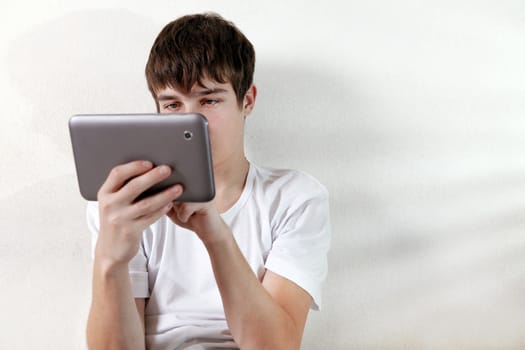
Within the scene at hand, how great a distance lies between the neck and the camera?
1199mm

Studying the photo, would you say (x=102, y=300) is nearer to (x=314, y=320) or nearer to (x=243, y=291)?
(x=243, y=291)

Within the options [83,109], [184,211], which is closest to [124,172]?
[184,211]

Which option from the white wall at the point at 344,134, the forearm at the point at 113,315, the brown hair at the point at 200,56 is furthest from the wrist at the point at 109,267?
the white wall at the point at 344,134

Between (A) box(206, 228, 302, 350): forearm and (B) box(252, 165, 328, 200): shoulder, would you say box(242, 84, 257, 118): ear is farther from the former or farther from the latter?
(A) box(206, 228, 302, 350): forearm

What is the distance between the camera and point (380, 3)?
1341mm

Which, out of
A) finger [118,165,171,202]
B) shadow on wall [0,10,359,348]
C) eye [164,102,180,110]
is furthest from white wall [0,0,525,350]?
finger [118,165,171,202]

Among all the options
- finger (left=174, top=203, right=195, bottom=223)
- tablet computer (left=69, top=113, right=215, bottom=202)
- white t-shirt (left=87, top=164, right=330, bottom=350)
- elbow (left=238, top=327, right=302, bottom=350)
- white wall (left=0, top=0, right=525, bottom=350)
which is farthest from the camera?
white wall (left=0, top=0, right=525, bottom=350)

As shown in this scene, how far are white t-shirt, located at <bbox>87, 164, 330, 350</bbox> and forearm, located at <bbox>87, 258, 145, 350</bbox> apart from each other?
0.10 m

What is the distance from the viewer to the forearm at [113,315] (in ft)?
3.20

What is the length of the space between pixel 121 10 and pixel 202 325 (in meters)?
0.73

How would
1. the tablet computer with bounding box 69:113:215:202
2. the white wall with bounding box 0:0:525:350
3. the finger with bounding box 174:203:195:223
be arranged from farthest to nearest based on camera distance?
the white wall with bounding box 0:0:525:350 < the finger with bounding box 174:203:195:223 < the tablet computer with bounding box 69:113:215:202

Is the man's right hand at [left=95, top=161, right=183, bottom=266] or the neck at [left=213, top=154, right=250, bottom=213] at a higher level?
the man's right hand at [left=95, top=161, right=183, bottom=266]

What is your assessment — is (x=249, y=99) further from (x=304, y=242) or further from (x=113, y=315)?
(x=113, y=315)

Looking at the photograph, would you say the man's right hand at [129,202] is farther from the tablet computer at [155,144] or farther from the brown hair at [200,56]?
the brown hair at [200,56]
